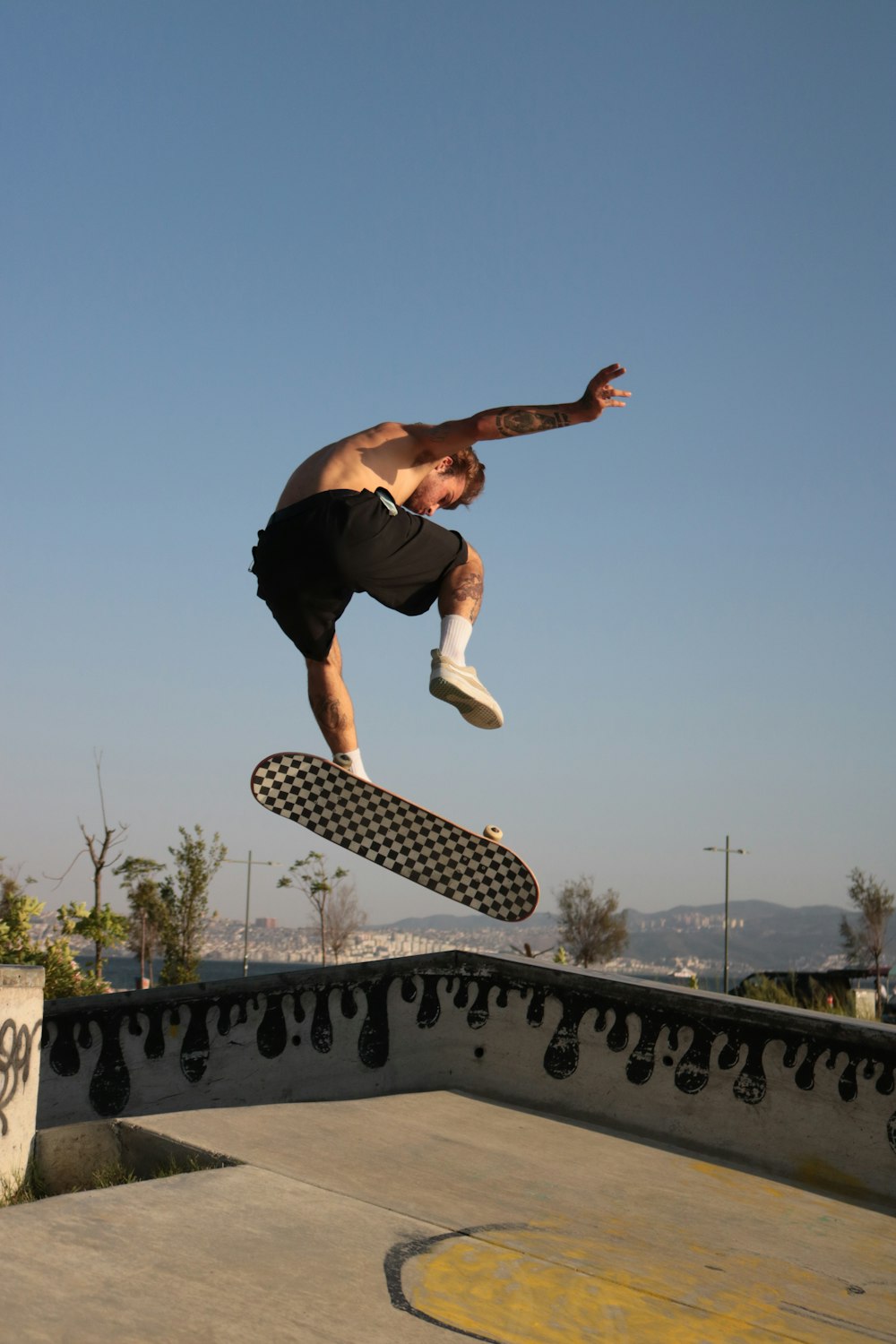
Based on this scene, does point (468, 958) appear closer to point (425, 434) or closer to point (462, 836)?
point (462, 836)

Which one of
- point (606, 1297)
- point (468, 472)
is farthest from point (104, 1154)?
point (468, 472)

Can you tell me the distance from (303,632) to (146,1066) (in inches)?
183

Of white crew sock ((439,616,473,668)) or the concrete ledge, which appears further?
white crew sock ((439,616,473,668))

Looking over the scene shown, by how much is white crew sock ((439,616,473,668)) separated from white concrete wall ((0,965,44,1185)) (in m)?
2.78

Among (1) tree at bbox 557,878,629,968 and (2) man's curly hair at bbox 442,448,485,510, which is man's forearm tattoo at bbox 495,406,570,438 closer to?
(2) man's curly hair at bbox 442,448,485,510

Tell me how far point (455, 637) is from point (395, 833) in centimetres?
137

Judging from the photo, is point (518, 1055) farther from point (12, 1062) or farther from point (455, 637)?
point (12, 1062)

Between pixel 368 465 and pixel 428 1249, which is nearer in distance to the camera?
pixel 428 1249

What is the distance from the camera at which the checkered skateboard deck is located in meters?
6.60

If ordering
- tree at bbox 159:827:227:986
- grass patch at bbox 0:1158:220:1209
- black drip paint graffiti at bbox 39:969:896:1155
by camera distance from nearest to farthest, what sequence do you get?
grass patch at bbox 0:1158:220:1209 < black drip paint graffiti at bbox 39:969:896:1155 < tree at bbox 159:827:227:986

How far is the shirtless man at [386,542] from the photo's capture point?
18.0 ft

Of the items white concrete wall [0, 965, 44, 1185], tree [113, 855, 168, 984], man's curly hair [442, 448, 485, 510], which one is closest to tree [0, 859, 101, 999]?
white concrete wall [0, 965, 44, 1185]

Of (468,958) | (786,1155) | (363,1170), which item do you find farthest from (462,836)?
(786,1155)

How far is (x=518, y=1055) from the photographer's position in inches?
287
